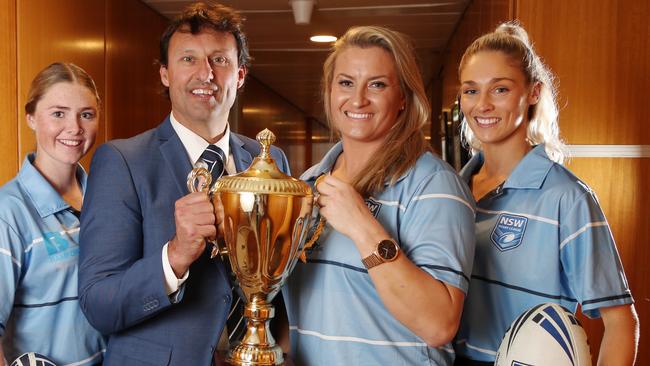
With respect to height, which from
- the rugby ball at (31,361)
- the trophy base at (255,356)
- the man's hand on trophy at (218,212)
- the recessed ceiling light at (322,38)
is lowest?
the rugby ball at (31,361)

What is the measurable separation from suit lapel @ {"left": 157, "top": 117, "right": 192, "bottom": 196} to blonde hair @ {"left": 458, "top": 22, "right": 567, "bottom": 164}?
843 millimetres

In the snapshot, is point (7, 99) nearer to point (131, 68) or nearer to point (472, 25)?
point (131, 68)

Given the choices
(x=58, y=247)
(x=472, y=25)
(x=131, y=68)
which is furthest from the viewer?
(x=131, y=68)

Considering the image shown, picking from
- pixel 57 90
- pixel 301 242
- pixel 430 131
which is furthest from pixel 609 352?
pixel 430 131

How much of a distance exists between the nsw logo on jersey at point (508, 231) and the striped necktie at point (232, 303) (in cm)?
68

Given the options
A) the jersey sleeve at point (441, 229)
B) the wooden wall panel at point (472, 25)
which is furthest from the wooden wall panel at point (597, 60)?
the jersey sleeve at point (441, 229)

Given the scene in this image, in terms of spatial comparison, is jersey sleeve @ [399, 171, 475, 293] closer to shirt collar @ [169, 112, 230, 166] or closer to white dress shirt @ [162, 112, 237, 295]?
white dress shirt @ [162, 112, 237, 295]

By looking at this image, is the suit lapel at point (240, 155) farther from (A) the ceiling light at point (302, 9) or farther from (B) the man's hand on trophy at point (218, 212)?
(A) the ceiling light at point (302, 9)

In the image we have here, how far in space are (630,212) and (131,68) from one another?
3.23 m

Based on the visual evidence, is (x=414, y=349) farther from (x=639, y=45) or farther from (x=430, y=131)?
(x=430, y=131)

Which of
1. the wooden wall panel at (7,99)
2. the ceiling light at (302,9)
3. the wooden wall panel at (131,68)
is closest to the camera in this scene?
the wooden wall panel at (7,99)

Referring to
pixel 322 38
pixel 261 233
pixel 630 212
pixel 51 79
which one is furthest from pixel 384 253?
pixel 322 38

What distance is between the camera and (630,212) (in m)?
3.02

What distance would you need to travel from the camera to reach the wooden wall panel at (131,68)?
414 centimetres
